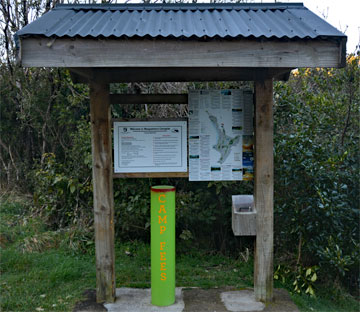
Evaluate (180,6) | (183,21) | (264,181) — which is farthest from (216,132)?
(180,6)

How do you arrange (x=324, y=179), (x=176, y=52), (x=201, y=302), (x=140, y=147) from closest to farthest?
(x=176, y=52), (x=140, y=147), (x=201, y=302), (x=324, y=179)

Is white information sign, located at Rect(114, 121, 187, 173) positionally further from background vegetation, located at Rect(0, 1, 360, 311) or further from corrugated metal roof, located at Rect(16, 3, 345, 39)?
background vegetation, located at Rect(0, 1, 360, 311)

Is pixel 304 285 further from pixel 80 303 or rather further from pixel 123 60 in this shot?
pixel 123 60

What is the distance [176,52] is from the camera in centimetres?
330

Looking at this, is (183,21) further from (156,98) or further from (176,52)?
(156,98)

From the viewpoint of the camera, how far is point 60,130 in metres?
8.74

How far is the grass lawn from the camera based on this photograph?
180 inches

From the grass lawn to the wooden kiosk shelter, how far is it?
0.75 metres

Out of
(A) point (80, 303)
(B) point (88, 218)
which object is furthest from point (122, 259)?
(A) point (80, 303)

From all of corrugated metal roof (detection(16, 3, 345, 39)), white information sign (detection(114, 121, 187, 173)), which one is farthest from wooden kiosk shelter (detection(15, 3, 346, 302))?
white information sign (detection(114, 121, 187, 173))

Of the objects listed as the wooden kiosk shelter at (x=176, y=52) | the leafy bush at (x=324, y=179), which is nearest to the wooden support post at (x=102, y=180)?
the wooden kiosk shelter at (x=176, y=52)

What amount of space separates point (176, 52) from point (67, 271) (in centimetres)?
354

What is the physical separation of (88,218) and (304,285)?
379cm

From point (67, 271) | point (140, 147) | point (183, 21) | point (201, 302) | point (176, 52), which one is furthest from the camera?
point (67, 271)
